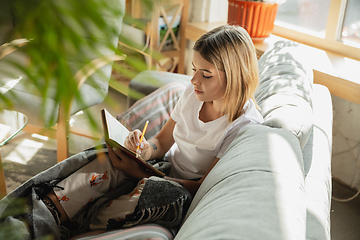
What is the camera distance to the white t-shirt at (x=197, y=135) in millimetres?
1278

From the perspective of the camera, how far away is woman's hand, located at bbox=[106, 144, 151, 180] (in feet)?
4.23

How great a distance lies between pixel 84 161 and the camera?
132cm

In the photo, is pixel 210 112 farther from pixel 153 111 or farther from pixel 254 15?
pixel 254 15

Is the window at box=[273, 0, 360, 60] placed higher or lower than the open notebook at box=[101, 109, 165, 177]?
higher

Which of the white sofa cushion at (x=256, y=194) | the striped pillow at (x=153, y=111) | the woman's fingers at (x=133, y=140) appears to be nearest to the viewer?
the white sofa cushion at (x=256, y=194)

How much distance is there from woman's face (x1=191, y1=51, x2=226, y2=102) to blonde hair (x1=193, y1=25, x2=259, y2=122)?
0.02 metres

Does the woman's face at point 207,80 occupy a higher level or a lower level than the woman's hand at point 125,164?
higher

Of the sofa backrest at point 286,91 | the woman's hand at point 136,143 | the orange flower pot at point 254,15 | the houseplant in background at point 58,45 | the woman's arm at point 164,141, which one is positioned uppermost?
the houseplant in background at point 58,45

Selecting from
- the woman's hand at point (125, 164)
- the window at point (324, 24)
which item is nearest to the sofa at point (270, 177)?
Answer: the woman's hand at point (125, 164)

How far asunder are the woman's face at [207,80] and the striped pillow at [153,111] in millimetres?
505

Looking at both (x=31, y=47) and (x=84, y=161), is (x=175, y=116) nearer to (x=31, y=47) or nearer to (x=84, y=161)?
(x=84, y=161)

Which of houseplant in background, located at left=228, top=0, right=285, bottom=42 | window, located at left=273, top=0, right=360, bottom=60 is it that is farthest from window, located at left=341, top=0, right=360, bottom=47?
houseplant in background, located at left=228, top=0, right=285, bottom=42

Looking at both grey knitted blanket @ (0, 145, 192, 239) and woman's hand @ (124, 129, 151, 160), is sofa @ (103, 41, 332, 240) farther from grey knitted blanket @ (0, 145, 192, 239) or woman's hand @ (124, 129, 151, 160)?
woman's hand @ (124, 129, 151, 160)

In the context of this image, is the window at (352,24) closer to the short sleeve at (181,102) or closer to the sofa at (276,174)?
the sofa at (276,174)
